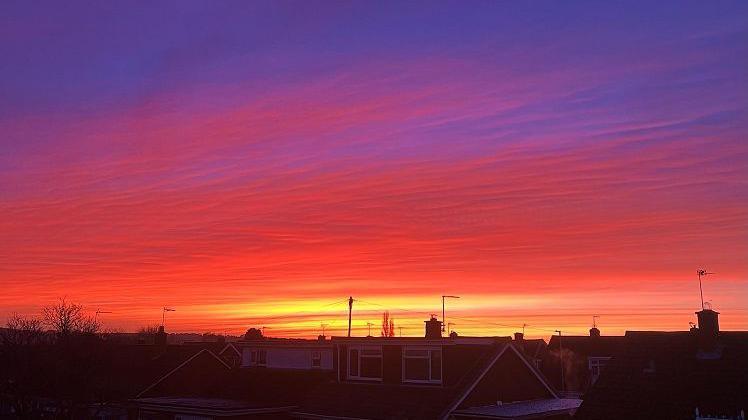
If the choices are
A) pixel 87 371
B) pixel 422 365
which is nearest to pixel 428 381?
pixel 422 365

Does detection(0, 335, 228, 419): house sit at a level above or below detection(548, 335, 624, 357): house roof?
below

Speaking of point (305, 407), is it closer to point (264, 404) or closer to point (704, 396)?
point (264, 404)

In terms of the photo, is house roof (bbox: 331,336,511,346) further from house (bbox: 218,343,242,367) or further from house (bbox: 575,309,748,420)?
house (bbox: 218,343,242,367)

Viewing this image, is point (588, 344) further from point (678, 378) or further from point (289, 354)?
point (678, 378)

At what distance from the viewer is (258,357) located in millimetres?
40750

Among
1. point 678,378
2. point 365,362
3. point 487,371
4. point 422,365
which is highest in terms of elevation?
point 365,362

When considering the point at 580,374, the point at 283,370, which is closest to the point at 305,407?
the point at 283,370

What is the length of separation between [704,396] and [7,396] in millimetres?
44914

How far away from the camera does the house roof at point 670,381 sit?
25312 mm

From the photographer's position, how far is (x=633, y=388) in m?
27.5

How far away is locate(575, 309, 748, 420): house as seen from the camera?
25.2 m

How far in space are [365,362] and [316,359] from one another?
501cm

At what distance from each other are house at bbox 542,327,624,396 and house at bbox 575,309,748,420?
3181 centimetres

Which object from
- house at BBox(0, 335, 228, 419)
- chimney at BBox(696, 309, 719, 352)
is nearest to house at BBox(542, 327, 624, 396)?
chimney at BBox(696, 309, 719, 352)
